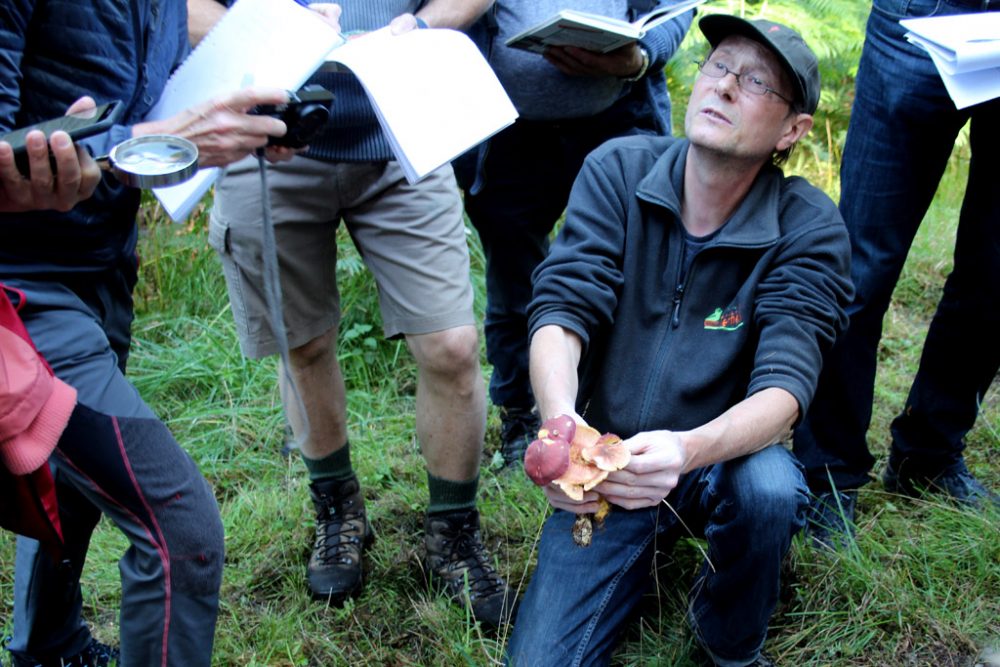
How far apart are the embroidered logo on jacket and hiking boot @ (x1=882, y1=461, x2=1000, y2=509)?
123 cm

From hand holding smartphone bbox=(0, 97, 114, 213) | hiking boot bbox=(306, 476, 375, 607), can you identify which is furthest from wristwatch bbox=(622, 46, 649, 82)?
hand holding smartphone bbox=(0, 97, 114, 213)

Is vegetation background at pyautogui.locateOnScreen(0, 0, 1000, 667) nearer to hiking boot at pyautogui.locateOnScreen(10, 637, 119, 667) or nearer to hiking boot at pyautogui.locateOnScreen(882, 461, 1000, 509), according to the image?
hiking boot at pyautogui.locateOnScreen(882, 461, 1000, 509)

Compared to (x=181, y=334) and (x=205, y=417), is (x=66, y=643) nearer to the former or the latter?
(x=205, y=417)

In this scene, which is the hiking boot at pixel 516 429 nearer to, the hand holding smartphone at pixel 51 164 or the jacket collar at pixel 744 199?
the jacket collar at pixel 744 199

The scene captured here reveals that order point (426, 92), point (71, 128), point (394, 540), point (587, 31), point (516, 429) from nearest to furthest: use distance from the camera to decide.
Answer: point (71, 128)
point (426, 92)
point (587, 31)
point (394, 540)
point (516, 429)

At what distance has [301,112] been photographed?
234 centimetres

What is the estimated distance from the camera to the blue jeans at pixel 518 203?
3.41m

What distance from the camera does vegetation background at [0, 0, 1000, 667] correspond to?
282 cm

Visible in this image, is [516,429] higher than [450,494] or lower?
lower

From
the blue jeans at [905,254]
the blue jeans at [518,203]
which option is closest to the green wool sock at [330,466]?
the blue jeans at [518,203]

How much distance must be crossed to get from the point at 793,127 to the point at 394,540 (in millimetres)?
1824

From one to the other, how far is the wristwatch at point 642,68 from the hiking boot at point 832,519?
1463 millimetres

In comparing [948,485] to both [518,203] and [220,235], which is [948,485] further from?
[220,235]

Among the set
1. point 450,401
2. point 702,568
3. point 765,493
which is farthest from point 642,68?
point 702,568
